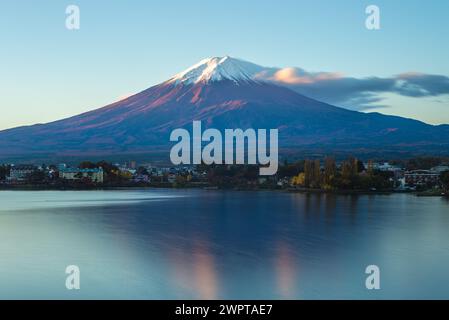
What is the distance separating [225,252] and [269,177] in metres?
10.8

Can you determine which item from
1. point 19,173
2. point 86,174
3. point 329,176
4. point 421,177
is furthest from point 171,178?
point 421,177

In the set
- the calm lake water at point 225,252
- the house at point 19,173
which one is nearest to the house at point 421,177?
the calm lake water at point 225,252

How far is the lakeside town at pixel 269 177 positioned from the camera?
13117 millimetres

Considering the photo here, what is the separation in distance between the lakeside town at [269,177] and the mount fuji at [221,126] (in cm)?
546

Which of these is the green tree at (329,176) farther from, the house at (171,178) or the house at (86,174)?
the house at (86,174)

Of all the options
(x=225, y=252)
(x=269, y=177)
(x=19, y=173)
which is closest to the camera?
(x=225, y=252)

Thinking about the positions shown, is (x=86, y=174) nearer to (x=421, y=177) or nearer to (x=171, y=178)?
(x=171, y=178)

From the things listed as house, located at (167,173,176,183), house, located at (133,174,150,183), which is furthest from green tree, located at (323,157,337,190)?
house, located at (133,174,150,183)

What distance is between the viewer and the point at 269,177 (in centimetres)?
1579

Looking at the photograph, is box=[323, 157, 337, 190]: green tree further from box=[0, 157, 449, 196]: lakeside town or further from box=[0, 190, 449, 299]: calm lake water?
box=[0, 190, 449, 299]: calm lake water

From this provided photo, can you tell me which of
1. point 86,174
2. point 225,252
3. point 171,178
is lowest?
point 225,252
